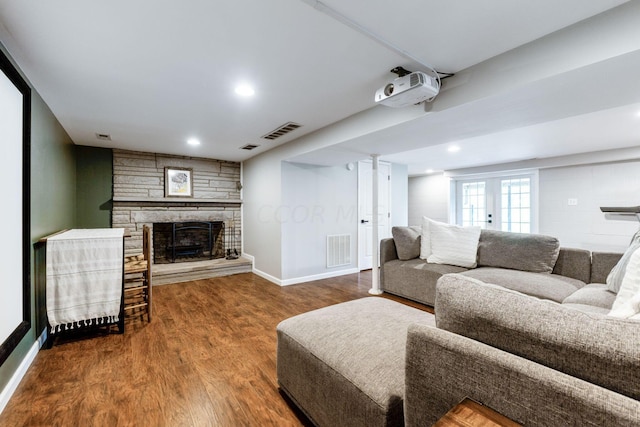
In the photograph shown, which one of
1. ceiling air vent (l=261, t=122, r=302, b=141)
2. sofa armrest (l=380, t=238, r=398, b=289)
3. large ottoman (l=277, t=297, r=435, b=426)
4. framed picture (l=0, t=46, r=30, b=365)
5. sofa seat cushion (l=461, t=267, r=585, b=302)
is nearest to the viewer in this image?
large ottoman (l=277, t=297, r=435, b=426)

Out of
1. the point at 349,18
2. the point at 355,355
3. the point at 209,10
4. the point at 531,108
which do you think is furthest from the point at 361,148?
the point at 355,355

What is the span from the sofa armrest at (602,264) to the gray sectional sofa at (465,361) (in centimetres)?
104

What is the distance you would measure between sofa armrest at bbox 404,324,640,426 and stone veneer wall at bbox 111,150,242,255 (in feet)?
16.3

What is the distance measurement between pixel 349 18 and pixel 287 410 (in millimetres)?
2176

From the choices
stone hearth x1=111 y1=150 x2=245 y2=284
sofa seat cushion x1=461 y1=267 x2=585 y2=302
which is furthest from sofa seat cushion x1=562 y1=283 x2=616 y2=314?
stone hearth x1=111 y1=150 x2=245 y2=284

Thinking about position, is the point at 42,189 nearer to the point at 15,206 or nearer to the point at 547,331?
the point at 15,206

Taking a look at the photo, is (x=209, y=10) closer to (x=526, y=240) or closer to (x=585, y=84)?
(x=585, y=84)

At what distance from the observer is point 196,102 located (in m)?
2.64

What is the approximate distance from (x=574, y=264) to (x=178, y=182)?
218 inches

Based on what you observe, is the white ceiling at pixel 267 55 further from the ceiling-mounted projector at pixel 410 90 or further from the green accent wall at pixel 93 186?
the green accent wall at pixel 93 186

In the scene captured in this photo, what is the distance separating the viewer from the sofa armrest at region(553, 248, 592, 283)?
2.62 metres

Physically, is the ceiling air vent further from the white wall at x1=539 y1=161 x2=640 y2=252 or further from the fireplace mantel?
the white wall at x1=539 y1=161 x2=640 y2=252

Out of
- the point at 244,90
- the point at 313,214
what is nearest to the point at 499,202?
the point at 313,214

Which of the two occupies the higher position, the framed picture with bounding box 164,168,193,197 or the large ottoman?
the framed picture with bounding box 164,168,193,197
